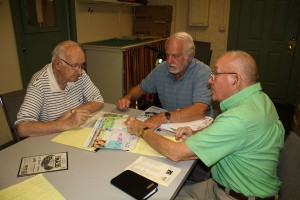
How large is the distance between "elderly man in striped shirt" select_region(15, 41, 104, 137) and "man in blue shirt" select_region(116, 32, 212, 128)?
35cm

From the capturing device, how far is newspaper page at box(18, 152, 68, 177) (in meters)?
1.13

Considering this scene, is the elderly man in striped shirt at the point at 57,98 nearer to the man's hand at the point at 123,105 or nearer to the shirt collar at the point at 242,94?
the man's hand at the point at 123,105

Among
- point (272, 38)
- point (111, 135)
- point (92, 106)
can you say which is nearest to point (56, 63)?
point (92, 106)

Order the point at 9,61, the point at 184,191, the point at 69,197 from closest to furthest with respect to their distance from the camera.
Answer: the point at 69,197
the point at 184,191
the point at 9,61

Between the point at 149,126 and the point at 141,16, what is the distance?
3625 millimetres

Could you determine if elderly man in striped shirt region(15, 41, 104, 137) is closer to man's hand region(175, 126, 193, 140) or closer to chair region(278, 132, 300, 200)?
man's hand region(175, 126, 193, 140)

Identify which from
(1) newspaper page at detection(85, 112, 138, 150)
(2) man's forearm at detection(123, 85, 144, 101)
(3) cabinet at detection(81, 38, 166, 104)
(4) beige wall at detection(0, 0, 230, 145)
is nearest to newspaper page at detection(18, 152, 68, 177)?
(1) newspaper page at detection(85, 112, 138, 150)

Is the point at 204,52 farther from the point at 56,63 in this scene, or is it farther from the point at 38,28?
the point at 38,28

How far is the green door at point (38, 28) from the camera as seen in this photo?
9.09ft

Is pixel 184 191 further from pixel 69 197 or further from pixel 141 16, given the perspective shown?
pixel 141 16

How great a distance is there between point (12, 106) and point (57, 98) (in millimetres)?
277

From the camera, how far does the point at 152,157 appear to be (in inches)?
48.8

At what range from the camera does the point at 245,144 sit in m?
1.10

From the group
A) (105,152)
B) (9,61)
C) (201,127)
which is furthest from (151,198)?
(9,61)
